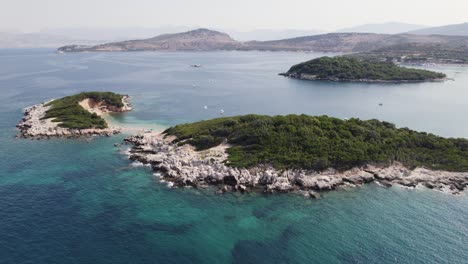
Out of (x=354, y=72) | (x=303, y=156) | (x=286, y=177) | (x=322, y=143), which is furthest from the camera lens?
(x=354, y=72)

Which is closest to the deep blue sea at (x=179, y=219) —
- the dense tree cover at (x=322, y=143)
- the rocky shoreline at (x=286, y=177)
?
the rocky shoreline at (x=286, y=177)

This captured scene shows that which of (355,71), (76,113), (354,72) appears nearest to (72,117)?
(76,113)

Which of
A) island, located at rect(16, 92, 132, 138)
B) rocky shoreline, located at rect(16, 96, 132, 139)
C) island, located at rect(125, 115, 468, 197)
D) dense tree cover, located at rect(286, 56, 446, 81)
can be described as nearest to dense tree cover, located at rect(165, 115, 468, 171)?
island, located at rect(125, 115, 468, 197)

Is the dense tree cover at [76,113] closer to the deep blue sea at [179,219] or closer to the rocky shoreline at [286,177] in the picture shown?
the deep blue sea at [179,219]

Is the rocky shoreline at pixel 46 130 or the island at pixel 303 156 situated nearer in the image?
Answer: the island at pixel 303 156

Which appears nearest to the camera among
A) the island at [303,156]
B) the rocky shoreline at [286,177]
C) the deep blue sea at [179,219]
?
the deep blue sea at [179,219]

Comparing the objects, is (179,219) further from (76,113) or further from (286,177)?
(76,113)

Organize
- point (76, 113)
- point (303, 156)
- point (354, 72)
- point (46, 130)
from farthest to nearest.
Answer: point (354, 72) → point (76, 113) → point (46, 130) → point (303, 156)
